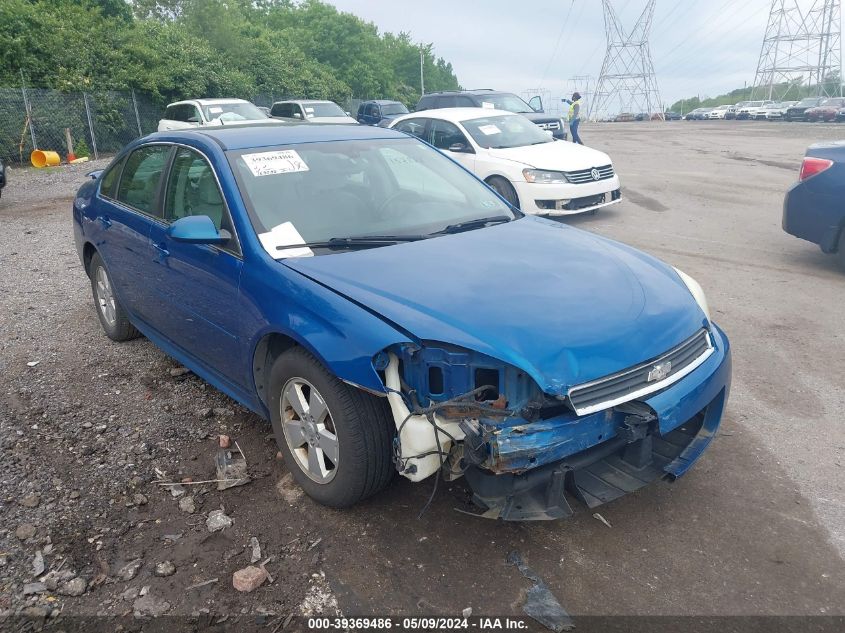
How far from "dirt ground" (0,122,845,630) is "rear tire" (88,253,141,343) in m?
0.13

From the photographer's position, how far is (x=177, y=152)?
157 inches

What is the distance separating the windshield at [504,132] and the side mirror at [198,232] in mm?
7327

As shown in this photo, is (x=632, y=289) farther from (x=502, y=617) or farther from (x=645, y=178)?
(x=645, y=178)

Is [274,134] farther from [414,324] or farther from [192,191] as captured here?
[414,324]

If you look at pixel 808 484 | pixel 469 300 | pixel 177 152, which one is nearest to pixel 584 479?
pixel 469 300

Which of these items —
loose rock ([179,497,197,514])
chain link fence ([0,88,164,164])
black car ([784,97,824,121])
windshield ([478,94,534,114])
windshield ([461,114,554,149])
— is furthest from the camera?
black car ([784,97,824,121])

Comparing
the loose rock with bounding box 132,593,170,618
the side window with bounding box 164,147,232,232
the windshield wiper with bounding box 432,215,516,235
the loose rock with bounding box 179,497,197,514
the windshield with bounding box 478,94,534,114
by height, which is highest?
the windshield with bounding box 478,94,534,114

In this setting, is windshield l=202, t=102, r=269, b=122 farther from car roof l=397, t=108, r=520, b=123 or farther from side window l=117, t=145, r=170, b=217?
side window l=117, t=145, r=170, b=217

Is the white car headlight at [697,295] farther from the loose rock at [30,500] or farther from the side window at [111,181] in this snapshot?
the side window at [111,181]

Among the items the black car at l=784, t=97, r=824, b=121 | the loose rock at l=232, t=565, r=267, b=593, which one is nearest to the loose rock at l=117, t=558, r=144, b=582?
the loose rock at l=232, t=565, r=267, b=593

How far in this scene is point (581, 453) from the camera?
2.65 metres

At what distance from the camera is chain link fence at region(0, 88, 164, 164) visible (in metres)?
18.3

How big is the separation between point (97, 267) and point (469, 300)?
12.1 ft

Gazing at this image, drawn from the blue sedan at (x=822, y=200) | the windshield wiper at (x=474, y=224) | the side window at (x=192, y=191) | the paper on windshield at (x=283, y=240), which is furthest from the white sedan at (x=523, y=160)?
the paper on windshield at (x=283, y=240)
